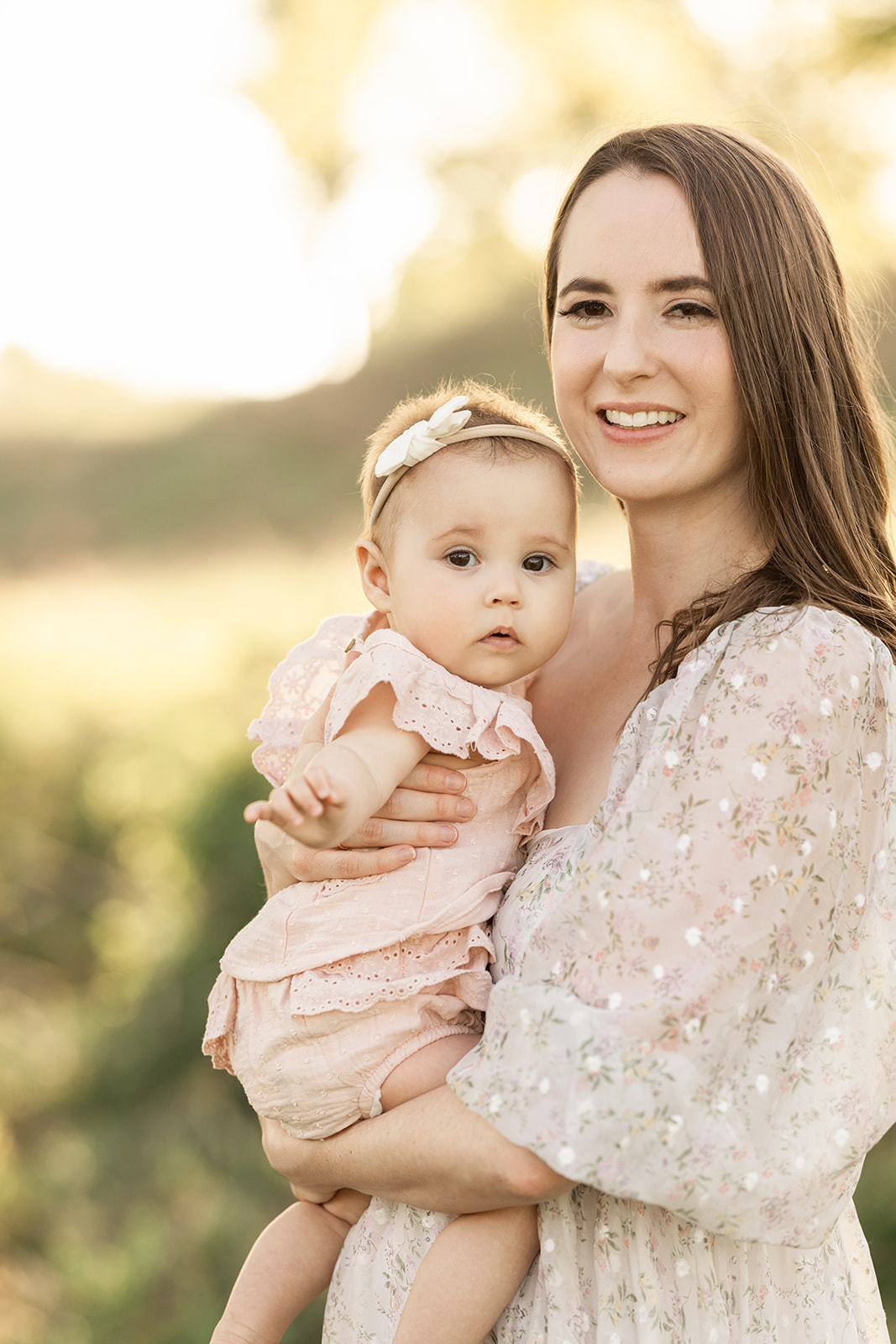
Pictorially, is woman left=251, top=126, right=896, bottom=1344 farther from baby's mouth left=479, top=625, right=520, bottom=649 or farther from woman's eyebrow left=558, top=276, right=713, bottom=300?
baby's mouth left=479, top=625, right=520, bottom=649

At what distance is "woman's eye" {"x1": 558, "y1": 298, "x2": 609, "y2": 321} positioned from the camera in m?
1.91

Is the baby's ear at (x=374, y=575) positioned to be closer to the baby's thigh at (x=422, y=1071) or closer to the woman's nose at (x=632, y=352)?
the woman's nose at (x=632, y=352)

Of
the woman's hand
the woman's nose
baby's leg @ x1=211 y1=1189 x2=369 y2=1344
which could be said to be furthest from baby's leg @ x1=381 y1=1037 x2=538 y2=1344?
the woman's nose

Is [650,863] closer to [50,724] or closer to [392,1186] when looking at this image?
[392,1186]

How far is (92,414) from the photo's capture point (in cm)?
1279

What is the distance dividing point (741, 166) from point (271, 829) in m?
1.28

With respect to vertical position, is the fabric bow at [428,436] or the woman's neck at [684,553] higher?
the fabric bow at [428,436]

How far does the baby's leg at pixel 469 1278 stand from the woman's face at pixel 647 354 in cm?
107

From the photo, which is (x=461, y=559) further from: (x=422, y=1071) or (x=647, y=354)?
(x=422, y=1071)

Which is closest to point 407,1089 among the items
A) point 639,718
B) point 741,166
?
point 639,718

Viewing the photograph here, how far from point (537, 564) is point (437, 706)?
11.7 inches

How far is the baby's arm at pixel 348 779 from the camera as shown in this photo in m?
1.47

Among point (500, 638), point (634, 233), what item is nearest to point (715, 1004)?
point (500, 638)

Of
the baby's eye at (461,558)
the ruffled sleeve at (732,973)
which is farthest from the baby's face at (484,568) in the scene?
the ruffled sleeve at (732,973)
